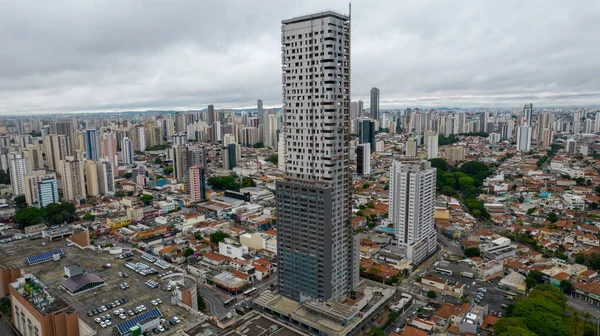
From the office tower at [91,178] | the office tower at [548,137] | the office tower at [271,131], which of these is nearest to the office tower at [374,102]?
the office tower at [271,131]

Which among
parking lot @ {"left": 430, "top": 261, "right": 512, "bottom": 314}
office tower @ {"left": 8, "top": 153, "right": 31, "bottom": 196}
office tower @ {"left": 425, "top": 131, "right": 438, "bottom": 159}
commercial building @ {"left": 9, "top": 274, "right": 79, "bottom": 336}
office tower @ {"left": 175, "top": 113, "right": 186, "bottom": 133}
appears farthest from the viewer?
office tower @ {"left": 175, "top": 113, "right": 186, "bottom": 133}

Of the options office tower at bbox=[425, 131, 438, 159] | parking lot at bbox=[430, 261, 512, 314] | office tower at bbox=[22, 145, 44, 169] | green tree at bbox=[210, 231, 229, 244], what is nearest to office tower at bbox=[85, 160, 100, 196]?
office tower at bbox=[22, 145, 44, 169]

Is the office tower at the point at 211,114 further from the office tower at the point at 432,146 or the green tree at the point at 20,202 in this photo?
the green tree at the point at 20,202

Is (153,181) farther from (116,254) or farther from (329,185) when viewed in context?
(329,185)

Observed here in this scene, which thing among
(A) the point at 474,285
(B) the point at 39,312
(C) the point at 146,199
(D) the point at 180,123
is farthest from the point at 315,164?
(D) the point at 180,123

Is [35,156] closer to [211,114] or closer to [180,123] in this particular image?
[180,123]

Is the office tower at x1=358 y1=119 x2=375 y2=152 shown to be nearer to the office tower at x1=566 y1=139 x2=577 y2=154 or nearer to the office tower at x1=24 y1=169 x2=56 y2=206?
the office tower at x1=566 y1=139 x2=577 y2=154
